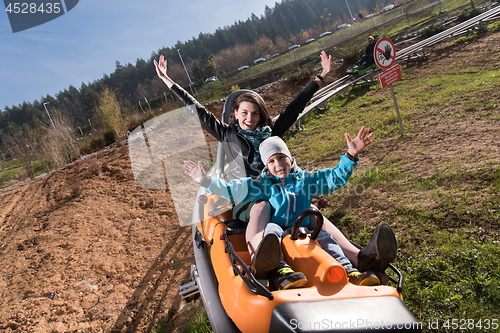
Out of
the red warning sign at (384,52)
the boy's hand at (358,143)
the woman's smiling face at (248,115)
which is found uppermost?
the red warning sign at (384,52)

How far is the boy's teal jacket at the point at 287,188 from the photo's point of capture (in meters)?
2.16

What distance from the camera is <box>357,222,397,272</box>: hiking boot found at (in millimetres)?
1604

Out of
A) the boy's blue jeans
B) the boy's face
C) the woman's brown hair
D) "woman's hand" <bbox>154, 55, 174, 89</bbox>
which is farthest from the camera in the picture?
"woman's hand" <bbox>154, 55, 174, 89</bbox>

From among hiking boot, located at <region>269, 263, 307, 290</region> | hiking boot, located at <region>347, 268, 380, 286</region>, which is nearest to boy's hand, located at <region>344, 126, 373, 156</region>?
hiking boot, located at <region>347, 268, 380, 286</region>

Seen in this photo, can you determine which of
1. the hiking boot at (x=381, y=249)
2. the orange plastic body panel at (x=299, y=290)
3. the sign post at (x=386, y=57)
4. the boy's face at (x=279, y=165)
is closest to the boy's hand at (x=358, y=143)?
the boy's face at (x=279, y=165)

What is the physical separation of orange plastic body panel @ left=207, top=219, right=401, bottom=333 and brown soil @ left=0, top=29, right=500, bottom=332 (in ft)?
4.88

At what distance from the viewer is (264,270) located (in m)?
1.63

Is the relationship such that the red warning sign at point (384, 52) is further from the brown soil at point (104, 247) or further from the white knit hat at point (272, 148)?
the white knit hat at point (272, 148)

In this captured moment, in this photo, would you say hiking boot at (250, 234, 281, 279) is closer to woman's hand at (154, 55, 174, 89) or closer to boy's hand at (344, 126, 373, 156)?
boy's hand at (344, 126, 373, 156)

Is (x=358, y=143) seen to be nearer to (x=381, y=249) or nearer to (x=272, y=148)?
(x=272, y=148)

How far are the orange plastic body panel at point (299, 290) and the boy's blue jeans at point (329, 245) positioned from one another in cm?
11

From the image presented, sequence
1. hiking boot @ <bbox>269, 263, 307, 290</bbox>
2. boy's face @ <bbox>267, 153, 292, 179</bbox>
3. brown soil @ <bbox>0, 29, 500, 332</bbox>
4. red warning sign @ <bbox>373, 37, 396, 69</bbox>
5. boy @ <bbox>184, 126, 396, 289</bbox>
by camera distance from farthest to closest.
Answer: red warning sign @ <bbox>373, 37, 396, 69</bbox>
brown soil @ <bbox>0, 29, 500, 332</bbox>
boy's face @ <bbox>267, 153, 292, 179</bbox>
boy @ <bbox>184, 126, 396, 289</bbox>
hiking boot @ <bbox>269, 263, 307, 290</bbox>

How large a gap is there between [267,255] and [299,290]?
0.26 m

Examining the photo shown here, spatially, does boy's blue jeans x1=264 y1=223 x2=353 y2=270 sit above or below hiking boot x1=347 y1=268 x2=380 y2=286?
above
